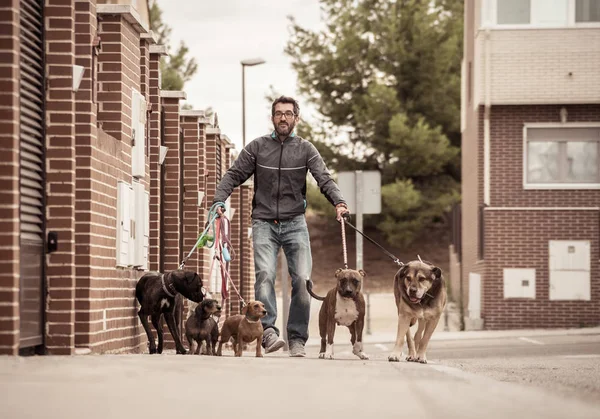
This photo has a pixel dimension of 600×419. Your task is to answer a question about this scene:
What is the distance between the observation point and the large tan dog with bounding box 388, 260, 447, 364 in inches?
501

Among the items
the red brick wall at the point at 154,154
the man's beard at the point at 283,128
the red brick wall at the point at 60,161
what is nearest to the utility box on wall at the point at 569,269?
the red brick wall at the point at 154,154

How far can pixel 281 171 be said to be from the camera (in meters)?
12.8

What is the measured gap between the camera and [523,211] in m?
32.7

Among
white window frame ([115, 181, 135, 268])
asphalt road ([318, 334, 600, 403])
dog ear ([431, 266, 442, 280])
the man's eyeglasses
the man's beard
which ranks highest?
the man's eyeglasses

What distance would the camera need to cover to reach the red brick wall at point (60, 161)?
11.8 m

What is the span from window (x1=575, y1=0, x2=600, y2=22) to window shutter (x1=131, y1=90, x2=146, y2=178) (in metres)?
18.6

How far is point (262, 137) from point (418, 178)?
151 ft

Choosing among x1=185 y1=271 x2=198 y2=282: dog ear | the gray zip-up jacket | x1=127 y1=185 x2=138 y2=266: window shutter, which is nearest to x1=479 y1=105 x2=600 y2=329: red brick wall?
x1=127 y1=185 x2=138 y2=266: window shutter

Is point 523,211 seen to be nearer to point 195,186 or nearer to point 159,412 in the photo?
point 195,186

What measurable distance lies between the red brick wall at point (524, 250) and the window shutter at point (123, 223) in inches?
742

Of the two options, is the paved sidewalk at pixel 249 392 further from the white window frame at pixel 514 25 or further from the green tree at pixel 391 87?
the green tree at pixel 391 87

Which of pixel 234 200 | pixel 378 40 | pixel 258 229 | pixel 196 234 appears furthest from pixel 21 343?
pixel 378 40

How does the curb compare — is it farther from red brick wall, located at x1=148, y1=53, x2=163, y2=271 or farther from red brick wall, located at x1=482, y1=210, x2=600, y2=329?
red brick wall, located at x1=148, y1=53, x2=163, y2=271

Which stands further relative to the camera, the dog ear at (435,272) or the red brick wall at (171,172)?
the red brick wall at (171,172)
